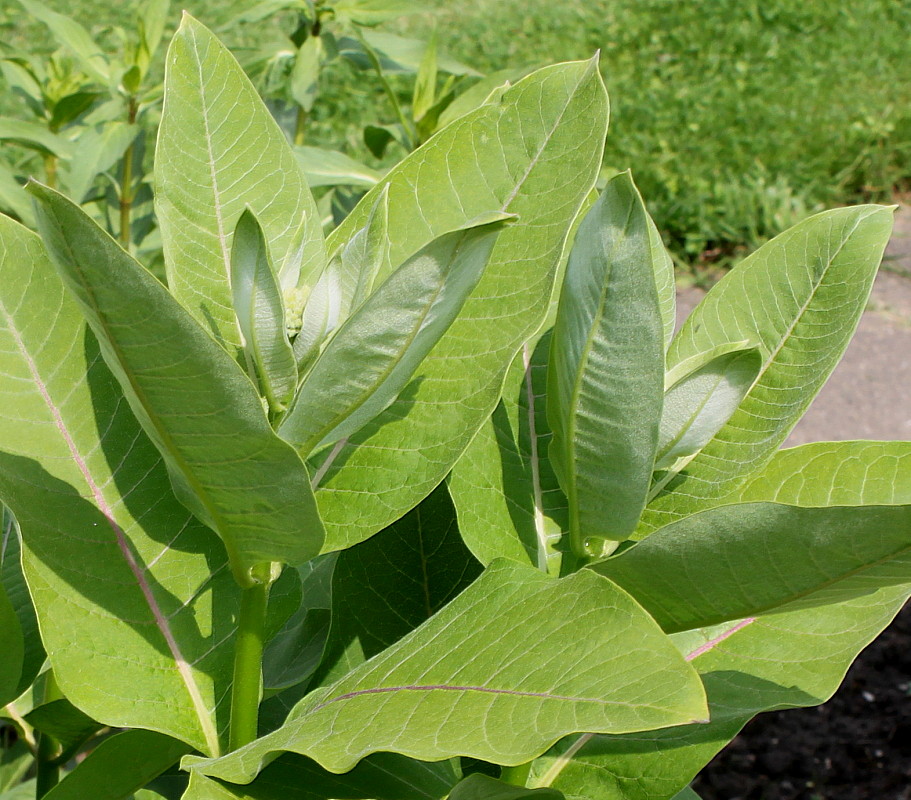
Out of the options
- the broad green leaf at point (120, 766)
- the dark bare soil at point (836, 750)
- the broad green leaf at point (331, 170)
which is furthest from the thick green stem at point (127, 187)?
the dark bare soil at point (836, 750)

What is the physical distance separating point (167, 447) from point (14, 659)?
0.36 m

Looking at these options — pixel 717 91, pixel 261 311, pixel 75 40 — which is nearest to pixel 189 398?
pixel 261 311

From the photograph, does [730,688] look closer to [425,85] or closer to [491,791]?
[491,791]

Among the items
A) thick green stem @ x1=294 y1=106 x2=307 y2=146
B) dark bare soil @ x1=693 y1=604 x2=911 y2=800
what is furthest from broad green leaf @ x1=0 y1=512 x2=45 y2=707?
dark bare soil @ x1=693 y1=604 x2=911 y2=800

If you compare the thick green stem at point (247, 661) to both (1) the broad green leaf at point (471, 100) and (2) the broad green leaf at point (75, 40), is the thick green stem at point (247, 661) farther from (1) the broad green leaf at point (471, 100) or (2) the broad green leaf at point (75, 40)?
(2) the broad green leaf at point (75, 40)

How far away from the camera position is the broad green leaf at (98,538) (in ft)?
2.62

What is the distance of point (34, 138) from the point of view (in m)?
2.05

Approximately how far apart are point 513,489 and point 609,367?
218 millimetres

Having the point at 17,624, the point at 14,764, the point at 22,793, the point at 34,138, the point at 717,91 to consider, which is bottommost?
the point at 717,91

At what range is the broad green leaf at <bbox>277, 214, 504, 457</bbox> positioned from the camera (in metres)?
0.64

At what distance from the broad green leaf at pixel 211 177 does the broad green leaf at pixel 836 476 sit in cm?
43

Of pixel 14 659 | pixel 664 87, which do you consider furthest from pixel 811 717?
pixel 664 87

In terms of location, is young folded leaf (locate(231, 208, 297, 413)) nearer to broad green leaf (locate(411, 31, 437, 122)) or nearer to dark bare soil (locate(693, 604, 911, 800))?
broad green leaf (locate(411, 31, 437, 122))

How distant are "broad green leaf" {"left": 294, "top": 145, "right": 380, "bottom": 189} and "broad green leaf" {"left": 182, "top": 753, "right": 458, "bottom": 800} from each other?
123cm
